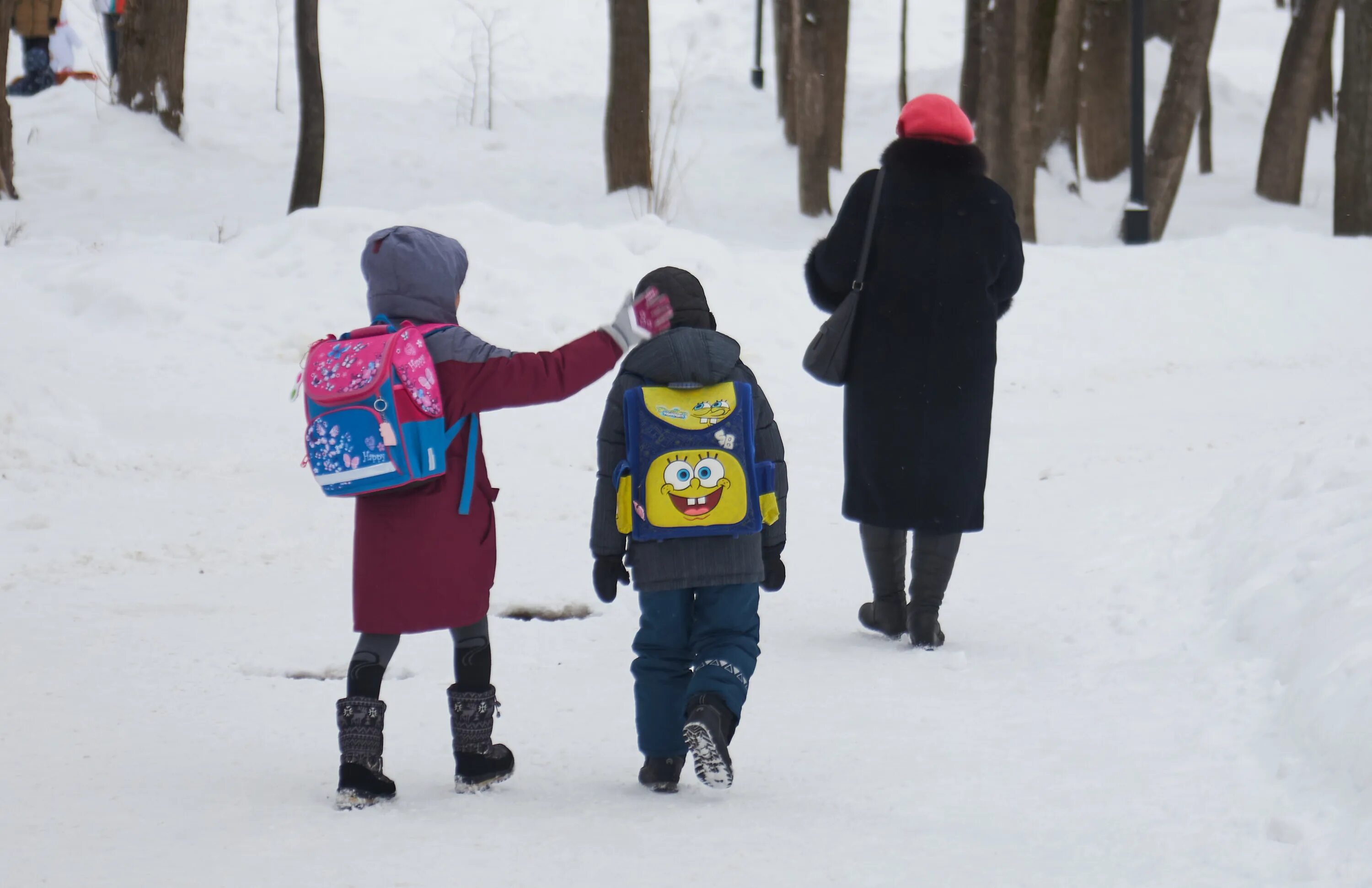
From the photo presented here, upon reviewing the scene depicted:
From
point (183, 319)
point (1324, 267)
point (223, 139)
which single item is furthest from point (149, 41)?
point (1324, 267)

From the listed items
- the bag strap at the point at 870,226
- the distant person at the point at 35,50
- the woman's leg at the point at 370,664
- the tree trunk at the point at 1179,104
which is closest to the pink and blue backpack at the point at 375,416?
the woman's leg at the point at 370,664

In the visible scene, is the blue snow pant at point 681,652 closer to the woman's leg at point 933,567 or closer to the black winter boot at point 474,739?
the black winter boot at point 474,739

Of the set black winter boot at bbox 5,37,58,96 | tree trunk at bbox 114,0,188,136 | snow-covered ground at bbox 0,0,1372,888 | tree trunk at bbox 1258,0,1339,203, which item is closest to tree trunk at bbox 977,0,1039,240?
snow-covered ground at bbox 0,0,1372,888

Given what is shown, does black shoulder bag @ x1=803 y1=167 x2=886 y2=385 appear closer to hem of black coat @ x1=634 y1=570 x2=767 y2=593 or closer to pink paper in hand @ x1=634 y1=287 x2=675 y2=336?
hem of black coat @ x1=634 y1=570 x2=767 y2=593

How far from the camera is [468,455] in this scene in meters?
3.88

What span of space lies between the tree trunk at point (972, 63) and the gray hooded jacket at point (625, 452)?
15534 millimetres

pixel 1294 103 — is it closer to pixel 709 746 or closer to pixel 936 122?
pixel 936 122

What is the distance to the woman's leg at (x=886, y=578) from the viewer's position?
5.69 metres

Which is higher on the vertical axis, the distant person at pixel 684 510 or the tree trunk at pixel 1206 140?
the distant person at pixel 684 510

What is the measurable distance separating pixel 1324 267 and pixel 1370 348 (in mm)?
1632

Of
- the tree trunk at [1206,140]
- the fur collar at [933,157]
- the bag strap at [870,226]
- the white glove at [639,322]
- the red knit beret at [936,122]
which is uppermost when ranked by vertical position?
the red knit beret at [936,122]

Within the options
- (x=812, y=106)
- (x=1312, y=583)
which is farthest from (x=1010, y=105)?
(x=1312, y=583)

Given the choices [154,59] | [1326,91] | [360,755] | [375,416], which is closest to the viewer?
[375,416]

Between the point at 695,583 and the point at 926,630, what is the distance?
178 cm
